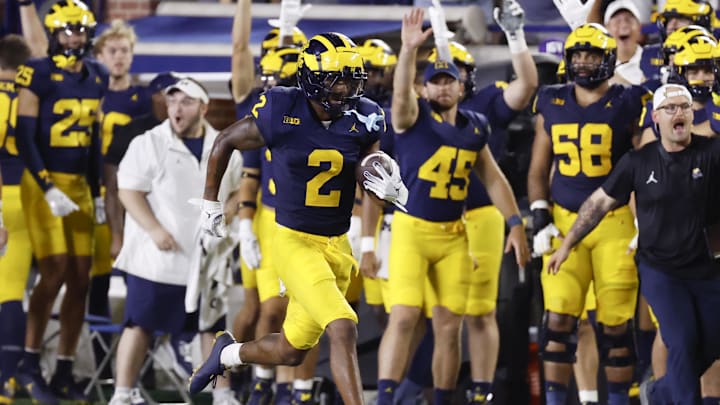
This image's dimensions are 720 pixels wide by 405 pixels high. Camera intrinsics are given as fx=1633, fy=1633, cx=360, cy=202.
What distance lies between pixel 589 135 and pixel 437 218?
85cm

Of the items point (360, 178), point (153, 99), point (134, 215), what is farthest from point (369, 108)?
point (153, 99)

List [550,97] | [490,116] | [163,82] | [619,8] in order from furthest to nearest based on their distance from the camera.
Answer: [619,8], [163,82], [490,116], [550,97]

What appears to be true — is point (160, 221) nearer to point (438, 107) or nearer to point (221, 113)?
point (438, 107)

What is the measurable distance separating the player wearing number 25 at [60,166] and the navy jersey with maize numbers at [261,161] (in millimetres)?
994

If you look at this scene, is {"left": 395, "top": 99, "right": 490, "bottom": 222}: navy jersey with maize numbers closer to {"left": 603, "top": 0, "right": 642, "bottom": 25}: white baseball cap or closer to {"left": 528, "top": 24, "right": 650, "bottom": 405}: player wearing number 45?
{"left": 528, "top": 24, "right": 650, "bottom": 405}: player wearing number 45

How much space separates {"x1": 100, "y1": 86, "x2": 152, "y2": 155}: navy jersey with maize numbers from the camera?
9352mm

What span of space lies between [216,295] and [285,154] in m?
1.91

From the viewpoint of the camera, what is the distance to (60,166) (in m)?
9.14

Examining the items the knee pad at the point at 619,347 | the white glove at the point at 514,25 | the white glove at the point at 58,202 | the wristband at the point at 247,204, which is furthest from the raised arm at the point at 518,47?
the white glove at the point at 58,202

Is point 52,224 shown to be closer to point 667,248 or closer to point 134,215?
point 134,215

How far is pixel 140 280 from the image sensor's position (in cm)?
834

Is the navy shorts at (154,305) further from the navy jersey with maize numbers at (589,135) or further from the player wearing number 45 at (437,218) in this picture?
the navy jersey with maize numbers at (589,135)

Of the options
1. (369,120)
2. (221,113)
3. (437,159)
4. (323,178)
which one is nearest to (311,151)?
(323,178)

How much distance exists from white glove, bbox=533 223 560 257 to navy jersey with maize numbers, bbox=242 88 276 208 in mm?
1325
